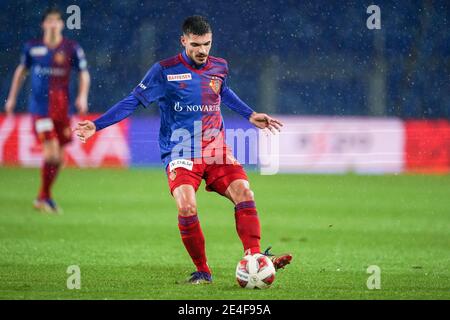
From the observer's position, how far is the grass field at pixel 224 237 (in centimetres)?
622

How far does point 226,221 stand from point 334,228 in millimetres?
1354

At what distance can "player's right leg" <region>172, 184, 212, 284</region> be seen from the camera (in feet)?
20.7

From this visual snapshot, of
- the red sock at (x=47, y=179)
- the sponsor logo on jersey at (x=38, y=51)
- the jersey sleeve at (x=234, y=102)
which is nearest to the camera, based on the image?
the jersey sleeve at (x=234, y=102)

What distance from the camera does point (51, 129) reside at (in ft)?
38.1

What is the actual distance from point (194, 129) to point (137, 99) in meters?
0.45

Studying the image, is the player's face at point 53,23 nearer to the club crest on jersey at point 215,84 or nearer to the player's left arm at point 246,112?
the player's left arm at point 246,112

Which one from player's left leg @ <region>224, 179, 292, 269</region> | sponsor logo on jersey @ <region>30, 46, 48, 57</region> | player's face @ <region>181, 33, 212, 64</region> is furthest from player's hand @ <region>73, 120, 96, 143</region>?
sponsor logo on jersey @ <region>30, 46, 48, 57</region>

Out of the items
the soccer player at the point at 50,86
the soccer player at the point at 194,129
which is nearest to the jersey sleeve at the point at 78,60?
the soccer player at the point at 50,86

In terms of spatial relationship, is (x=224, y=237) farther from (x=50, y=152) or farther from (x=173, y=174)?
(x=50, y=152)

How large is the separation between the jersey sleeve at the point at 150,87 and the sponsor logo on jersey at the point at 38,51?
18.5ft

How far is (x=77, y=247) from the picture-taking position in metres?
8.39

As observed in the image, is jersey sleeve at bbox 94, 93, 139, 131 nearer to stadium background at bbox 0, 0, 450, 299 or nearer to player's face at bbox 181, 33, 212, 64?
player's face at bbox 181, 33, 212, 64

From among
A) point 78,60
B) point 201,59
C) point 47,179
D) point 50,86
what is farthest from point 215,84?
point 50,86
